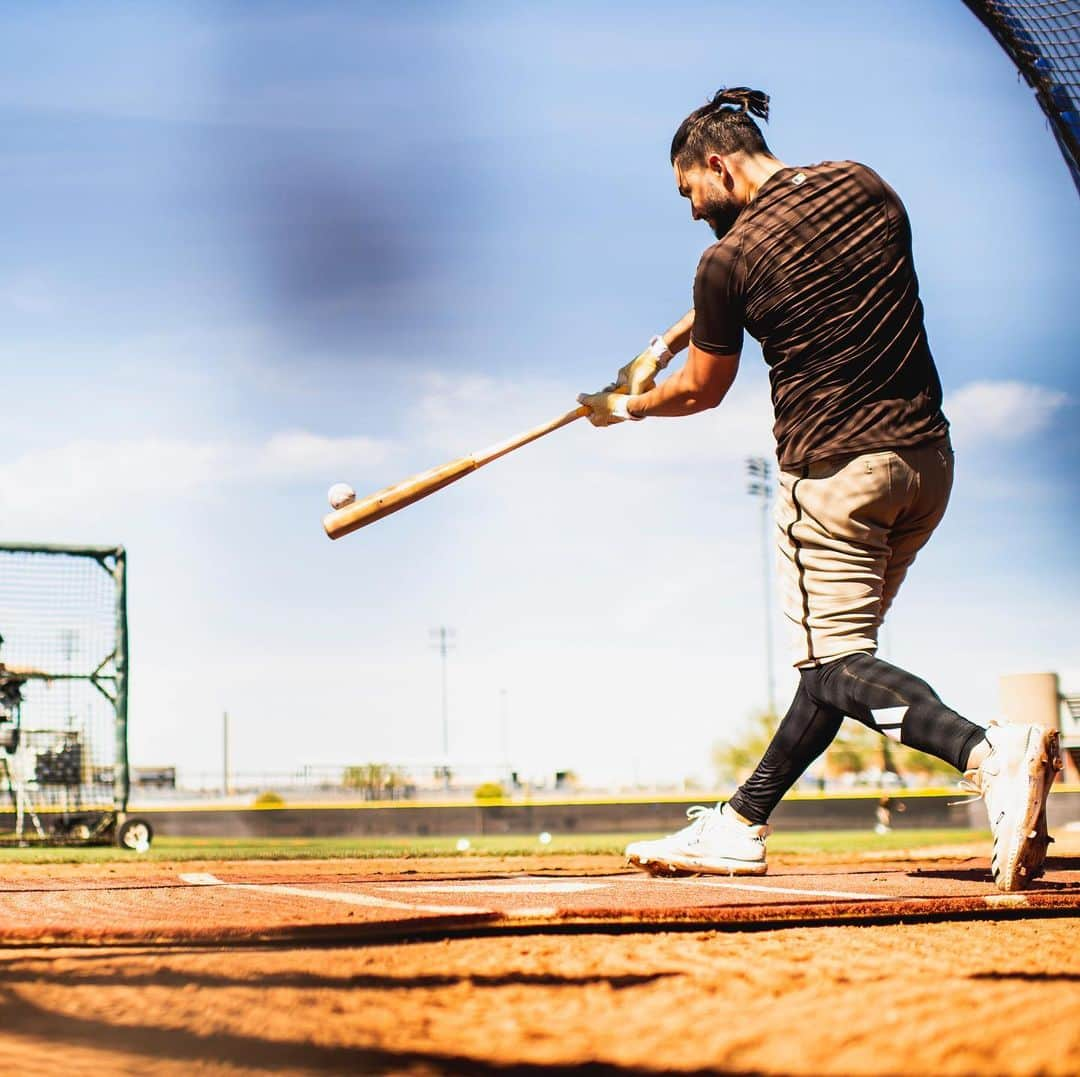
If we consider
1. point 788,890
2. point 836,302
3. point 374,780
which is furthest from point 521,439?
point 374,780

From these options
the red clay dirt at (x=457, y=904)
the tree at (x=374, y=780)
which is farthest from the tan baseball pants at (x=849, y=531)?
the tree at (x=374, y=780)

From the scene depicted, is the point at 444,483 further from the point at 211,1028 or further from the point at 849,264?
the point at 211,1028

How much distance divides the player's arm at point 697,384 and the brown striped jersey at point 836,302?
12cm

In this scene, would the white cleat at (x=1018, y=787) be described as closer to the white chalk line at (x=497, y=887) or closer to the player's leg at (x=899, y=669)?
the player's leg at (x=899, y=669)

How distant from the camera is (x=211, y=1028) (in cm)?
128

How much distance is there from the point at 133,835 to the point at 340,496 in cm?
719

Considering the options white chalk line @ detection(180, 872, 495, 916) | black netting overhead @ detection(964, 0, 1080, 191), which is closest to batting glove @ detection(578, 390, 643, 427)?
white chalk line @ detection(180, 872, 495, 916)

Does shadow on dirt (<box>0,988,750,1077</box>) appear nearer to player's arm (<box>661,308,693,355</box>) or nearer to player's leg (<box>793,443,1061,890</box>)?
player's leg (<box>793,443,1061,890</box>)

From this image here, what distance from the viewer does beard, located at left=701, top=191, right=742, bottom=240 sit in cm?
313

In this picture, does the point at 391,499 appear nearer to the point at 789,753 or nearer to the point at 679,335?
the point at 679,335

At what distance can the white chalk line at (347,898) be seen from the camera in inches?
85.6

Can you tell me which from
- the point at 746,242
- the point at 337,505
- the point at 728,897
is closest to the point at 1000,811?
the point at 728,897

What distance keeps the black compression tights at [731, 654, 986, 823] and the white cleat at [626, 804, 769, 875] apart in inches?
2.0

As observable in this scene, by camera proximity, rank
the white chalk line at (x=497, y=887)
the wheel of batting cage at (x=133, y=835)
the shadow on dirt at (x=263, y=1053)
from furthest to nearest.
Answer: the wheel of batting cage at (x=133, y=835) < the white chalk line at (x=497, y=887) < the shadow on dirt at (x=263, y=1053)
